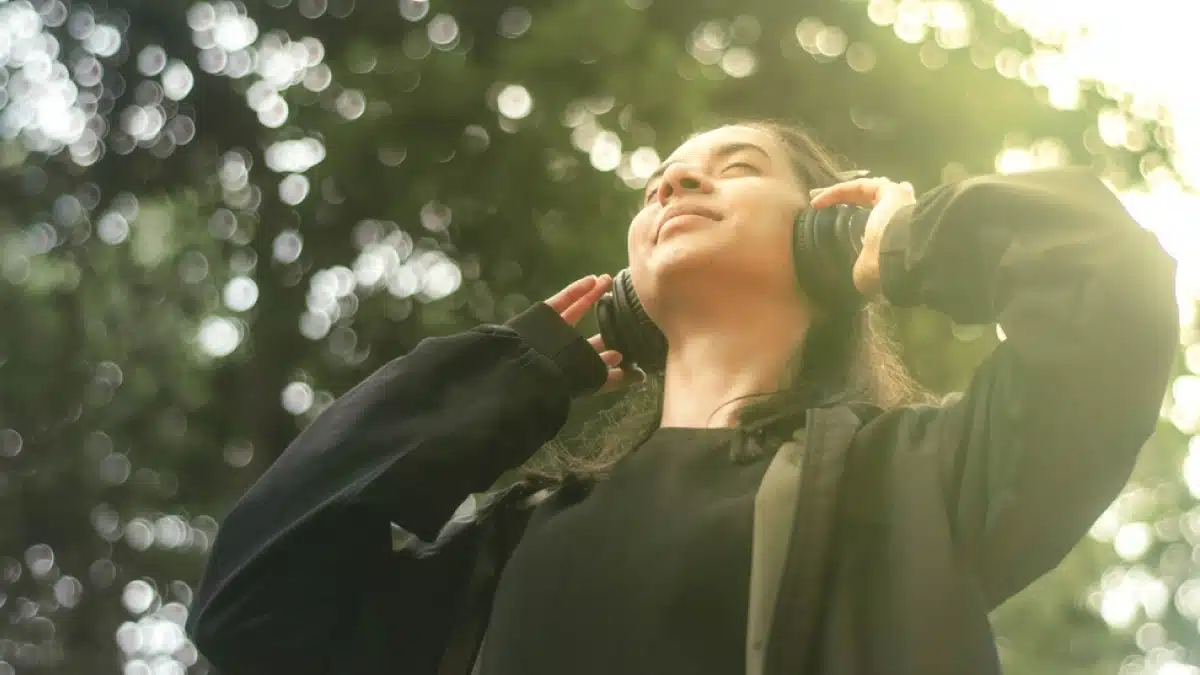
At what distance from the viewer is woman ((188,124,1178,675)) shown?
1.12 m

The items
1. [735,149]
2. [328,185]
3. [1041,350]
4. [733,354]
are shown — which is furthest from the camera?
[328,185]

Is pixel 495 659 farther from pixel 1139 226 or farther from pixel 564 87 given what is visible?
pixel 564 87

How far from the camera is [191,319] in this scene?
4.38m

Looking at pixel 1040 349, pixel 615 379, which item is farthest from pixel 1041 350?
pixel 615 379

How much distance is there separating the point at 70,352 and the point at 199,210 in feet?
2.50

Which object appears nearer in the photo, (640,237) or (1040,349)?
(1040,349)

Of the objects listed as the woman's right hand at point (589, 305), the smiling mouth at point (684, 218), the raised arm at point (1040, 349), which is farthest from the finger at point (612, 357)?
the raised arm at point (1040, 349)

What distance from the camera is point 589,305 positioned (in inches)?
68.2

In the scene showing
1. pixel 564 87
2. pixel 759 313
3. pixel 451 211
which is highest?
pixel 759 313

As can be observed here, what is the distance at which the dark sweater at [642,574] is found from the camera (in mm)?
1247

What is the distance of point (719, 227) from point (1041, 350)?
52 cm

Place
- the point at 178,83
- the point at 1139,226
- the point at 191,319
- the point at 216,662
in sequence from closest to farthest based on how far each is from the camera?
the point at 1139,226 < the point at 216,662 < the point at 191,319 < the point at 178,83

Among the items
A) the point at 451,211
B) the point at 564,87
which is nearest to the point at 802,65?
the point at 564,87

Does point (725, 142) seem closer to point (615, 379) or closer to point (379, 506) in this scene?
point (615, 379)
